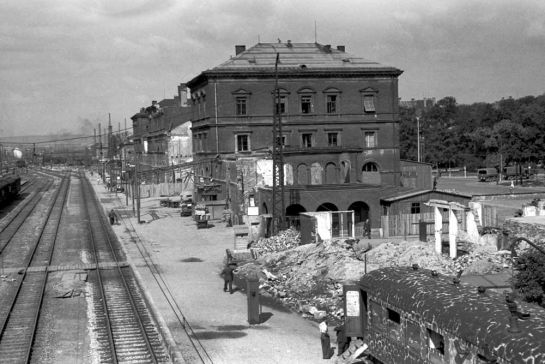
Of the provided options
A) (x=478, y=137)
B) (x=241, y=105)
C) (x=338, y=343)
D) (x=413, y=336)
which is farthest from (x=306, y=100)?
(x=413, y=336)

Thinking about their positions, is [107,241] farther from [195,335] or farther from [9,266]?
[195,335]

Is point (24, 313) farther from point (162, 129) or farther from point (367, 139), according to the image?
point (162, 129)

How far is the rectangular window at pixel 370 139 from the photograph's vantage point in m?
60.9

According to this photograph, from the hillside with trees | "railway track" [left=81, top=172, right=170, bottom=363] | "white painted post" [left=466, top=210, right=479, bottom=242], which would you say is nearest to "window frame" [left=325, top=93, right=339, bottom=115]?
the hillside with trees

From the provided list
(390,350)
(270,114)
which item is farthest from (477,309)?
(270,114)

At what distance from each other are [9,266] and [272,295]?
1509 cm

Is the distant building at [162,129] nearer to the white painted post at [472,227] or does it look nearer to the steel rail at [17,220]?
the steel rail at [17,220]

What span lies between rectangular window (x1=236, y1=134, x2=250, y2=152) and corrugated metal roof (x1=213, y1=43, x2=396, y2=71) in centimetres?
614

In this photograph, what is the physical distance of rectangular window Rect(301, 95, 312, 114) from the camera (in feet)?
196

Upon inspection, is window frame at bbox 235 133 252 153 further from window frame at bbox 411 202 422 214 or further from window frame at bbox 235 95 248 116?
window frame at bbox 411 202 422 214

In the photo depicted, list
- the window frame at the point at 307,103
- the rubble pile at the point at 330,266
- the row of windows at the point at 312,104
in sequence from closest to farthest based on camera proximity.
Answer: the rubble pile at the point at 330,266
the row of windows at the point at 312,104
the window frame at the point at 307,103

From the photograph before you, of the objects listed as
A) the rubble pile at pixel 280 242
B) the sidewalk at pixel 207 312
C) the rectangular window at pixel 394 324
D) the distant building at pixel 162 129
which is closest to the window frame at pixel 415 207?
the rubble pile at pixel 280 242

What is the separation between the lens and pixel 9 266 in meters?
32.6

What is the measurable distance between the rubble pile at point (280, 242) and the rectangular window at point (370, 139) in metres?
26.7
